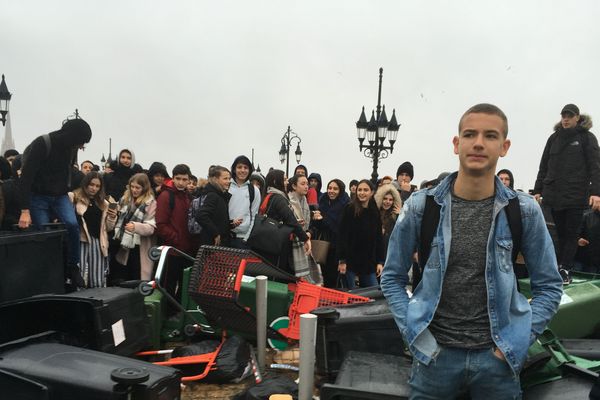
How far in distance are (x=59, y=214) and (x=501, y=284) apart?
447 cm

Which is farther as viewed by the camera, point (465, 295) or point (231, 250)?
point (231, 250)

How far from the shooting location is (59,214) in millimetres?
4719

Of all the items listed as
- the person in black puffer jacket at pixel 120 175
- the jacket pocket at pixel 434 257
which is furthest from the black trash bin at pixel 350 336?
the person in black puffer jacket at pixel 120 175

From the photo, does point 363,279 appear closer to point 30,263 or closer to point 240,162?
point 240,162

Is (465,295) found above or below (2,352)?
above

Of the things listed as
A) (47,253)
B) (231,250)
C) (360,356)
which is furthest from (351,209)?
(47,253)

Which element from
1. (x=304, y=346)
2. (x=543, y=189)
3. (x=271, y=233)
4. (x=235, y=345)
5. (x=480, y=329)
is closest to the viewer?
A: (x=480, y=329)

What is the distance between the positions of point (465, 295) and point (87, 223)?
15.6 ft

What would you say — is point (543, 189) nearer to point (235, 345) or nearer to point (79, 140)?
point (235, 345)

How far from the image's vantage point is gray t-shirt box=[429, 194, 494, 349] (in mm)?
1775

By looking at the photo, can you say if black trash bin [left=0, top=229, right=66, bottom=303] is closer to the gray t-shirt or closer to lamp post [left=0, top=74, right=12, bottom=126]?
the gray t-shirt

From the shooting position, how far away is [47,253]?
11.6ft

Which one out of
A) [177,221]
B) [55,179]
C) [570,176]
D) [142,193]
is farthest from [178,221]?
[570,176]

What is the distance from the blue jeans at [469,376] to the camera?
68.7 inches
